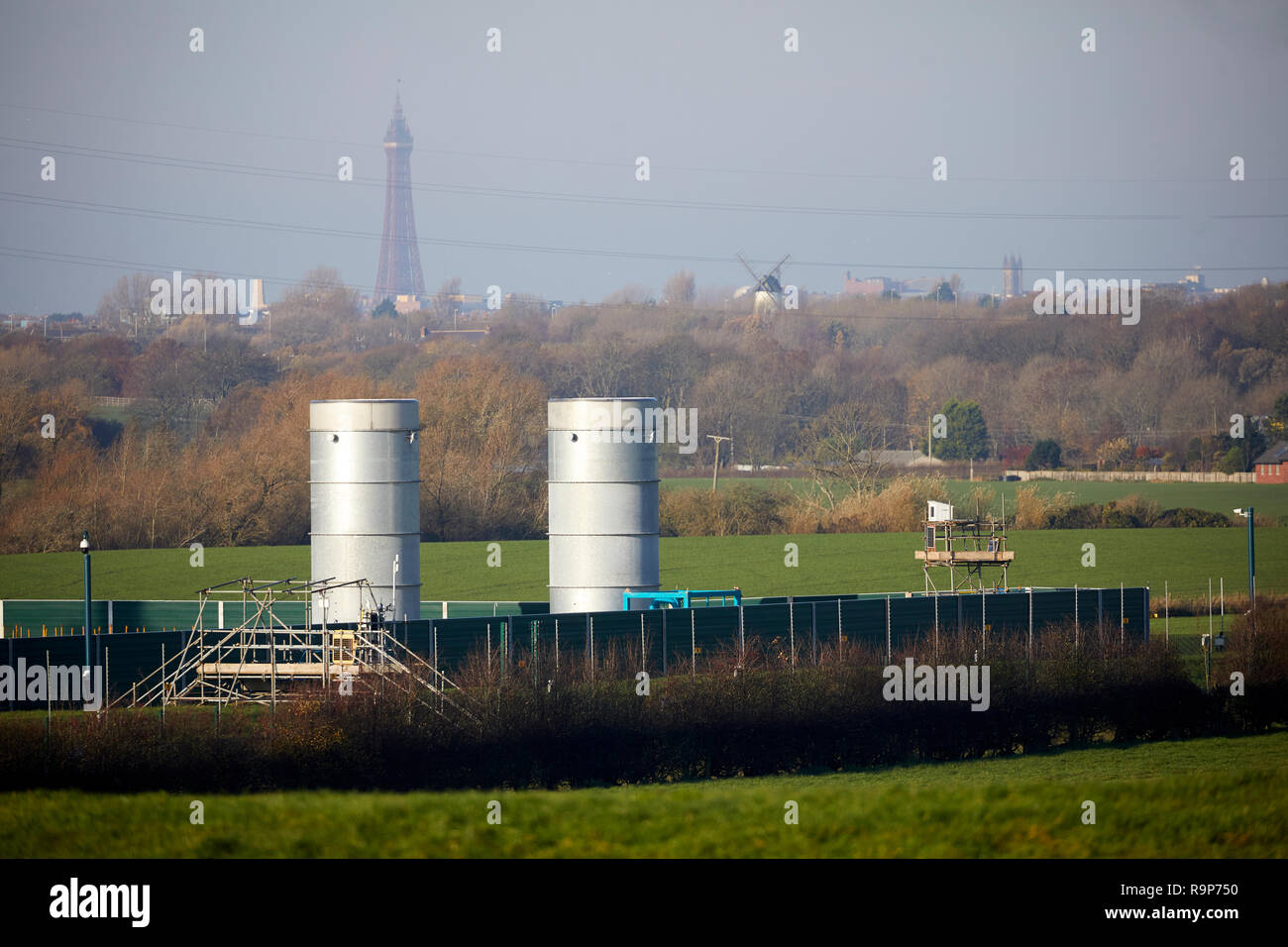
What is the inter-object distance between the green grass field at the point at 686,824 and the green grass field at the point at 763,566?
131 ft

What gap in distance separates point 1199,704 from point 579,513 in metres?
13.9

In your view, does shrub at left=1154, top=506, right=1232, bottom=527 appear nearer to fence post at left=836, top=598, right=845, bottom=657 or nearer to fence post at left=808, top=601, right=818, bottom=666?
fence post at left=836, top=598, right=845, bottom=657

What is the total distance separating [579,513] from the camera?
36.2 meters

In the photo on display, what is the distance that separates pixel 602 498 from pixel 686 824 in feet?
71.5

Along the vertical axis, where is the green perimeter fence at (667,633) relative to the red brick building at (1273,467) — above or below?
below

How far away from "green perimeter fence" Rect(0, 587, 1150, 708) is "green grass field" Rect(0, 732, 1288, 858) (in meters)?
14.0

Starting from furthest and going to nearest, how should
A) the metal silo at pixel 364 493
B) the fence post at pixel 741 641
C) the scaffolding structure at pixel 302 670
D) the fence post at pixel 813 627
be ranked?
1. the fence post at pixel 813 627
2. the metal silo at pixel 364 493
3. the fence post at pixel 741 641
4. the scaffolding structure at pixel 302 670

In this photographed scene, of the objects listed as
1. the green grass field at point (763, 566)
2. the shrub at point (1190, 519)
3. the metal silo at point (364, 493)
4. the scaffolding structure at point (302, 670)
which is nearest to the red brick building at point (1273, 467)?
the shrub at point (1190, 519)

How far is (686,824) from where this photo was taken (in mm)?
14320

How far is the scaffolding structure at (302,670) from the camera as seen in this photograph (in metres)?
28.2

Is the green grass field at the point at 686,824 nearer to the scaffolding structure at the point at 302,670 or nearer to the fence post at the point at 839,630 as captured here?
the scaffolding structure at the point at 302,670

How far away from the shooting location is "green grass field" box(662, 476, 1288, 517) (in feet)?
269

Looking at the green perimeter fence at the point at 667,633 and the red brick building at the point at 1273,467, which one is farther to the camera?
the red brick building at the point at 1273,467
